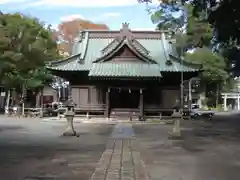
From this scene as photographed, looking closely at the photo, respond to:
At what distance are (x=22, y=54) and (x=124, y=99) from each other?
44.1 feet

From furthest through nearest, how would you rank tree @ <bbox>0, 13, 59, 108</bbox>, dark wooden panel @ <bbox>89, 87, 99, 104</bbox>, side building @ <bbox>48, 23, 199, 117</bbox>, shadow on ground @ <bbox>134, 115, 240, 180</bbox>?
tree @ <bbox>0, 13, 59, 108</bbox> < dark wooden panel @ <bbox>89, 87, 99, 104</bbox> < side building @ <bbox>48, 23, 199, 117</bbox> < shadow on ground @ <bbox>134, 115, 240, 180</bbox>

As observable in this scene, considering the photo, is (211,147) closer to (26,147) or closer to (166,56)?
(26,147)

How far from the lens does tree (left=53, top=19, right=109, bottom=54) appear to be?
227 feet

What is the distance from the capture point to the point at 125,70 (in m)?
36.5

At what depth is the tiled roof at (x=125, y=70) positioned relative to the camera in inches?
1404

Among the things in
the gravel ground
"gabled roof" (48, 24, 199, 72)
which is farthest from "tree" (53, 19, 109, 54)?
the gravel ground

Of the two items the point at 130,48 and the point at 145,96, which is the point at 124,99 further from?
the point at 130,48

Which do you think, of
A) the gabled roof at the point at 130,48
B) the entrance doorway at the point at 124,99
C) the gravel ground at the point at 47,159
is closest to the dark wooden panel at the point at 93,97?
the entrance doorway at the point at 124,99

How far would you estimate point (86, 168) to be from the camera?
35.9 ft

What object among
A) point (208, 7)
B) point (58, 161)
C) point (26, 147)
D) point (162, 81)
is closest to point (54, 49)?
point (162, 81)

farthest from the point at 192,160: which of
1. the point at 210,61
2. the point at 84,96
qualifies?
the point at 210,61

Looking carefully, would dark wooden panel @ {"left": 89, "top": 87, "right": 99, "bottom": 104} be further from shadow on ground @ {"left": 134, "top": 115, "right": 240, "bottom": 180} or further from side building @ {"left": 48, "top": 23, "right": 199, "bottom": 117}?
shadow on ground @ {"left": 134, "top": 115, "right": 240, "bottom": 180}

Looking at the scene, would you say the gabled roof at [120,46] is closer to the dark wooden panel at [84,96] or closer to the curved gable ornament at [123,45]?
the curved gable ornament at [123,45]

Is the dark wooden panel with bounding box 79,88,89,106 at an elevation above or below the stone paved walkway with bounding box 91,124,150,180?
above
